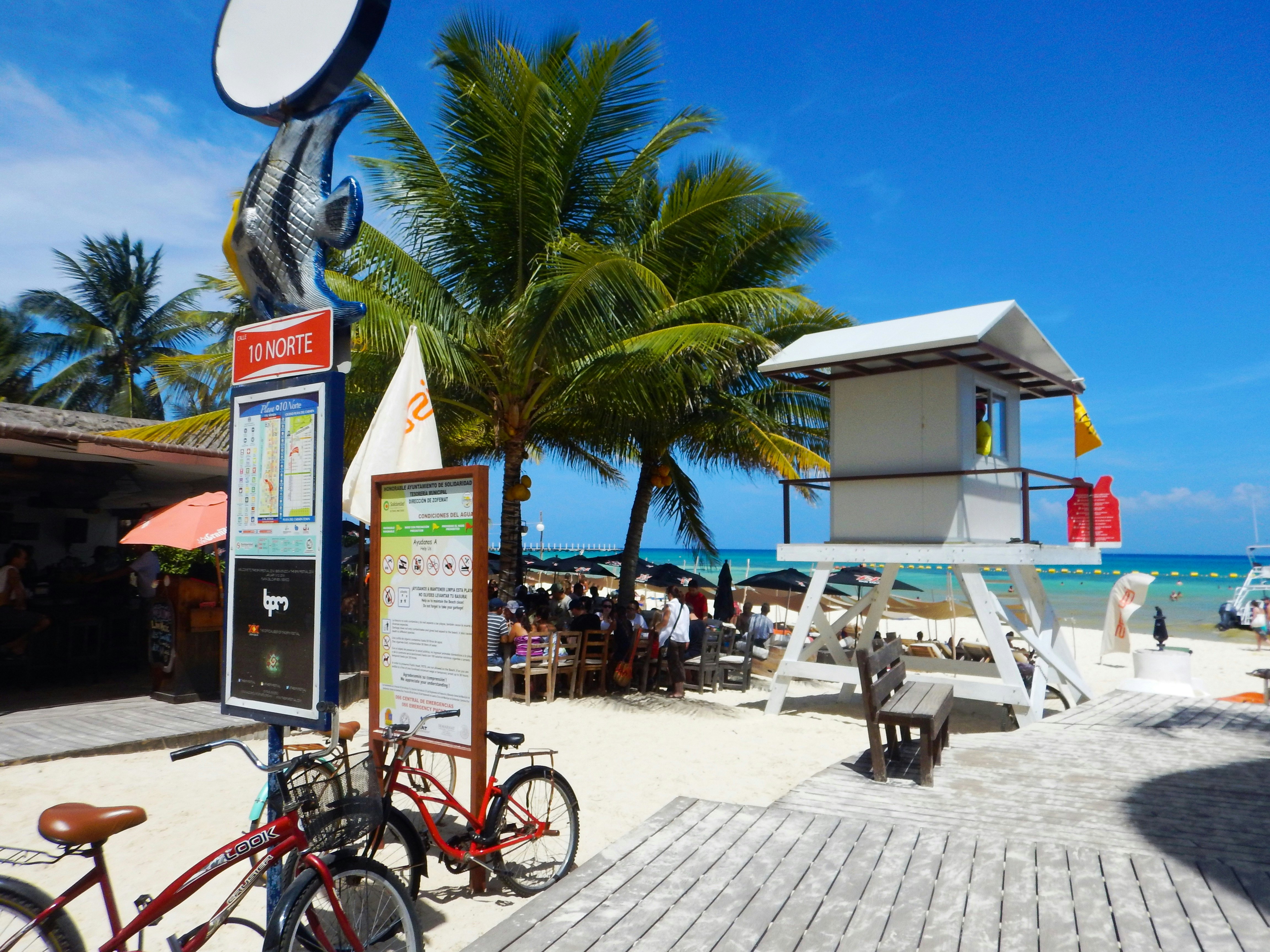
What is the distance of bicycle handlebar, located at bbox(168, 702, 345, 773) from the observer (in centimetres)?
295

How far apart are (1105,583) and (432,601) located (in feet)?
281

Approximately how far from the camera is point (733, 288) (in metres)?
14.9

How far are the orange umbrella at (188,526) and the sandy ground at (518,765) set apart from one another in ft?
6.71

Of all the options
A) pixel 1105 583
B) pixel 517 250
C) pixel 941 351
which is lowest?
pixel 1105 583

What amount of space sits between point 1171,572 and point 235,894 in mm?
113062

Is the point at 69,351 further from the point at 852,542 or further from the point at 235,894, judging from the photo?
the point at 235,894

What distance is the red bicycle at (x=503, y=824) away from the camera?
411 cm

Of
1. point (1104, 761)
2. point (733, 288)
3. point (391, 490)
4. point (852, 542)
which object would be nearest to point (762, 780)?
point (1104, 761)

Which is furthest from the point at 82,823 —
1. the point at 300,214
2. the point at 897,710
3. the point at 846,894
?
the point at 897,710

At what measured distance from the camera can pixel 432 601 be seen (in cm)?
459

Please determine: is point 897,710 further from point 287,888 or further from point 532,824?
point 287,888

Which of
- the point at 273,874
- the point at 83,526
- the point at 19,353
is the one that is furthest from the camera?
the point at 19,353

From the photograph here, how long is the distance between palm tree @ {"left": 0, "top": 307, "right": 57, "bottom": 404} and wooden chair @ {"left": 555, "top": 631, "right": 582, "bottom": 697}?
26082 millimetres

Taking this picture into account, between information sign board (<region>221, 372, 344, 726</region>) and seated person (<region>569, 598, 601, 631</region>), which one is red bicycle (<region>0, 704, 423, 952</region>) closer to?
information sign board (<region>221, 372, 344, 726</region>)
